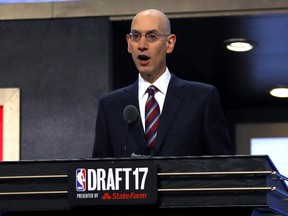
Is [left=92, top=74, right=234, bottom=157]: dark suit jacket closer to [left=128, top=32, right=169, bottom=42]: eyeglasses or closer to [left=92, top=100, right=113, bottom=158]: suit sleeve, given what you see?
[left=92, top=100, right=113, bottom=158]: suit sleeve

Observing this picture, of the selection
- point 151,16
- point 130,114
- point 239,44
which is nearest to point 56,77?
point 239,44

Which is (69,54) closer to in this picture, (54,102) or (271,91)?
(54,102)

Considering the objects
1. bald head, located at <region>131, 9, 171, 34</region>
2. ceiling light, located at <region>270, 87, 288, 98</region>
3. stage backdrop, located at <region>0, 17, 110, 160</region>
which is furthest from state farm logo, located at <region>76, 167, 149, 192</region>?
ceiling light, located at <region>270, 87, 288, 98</region>

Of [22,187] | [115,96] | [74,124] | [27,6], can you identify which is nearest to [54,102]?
[74,124]

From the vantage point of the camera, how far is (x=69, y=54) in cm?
757

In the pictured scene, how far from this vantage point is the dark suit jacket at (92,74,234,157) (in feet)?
12.9

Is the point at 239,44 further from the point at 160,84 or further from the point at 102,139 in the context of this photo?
the point at 102,139

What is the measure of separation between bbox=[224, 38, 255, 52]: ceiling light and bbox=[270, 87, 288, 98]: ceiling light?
1.79 meters

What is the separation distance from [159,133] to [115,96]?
0.33 m

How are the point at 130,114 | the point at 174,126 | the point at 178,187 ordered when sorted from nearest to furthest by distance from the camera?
the point at 178,187, the point at 130,114, the point at 174,126

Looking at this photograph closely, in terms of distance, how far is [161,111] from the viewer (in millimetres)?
4008

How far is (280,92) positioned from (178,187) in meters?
6.90

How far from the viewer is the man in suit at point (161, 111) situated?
13.0 ft

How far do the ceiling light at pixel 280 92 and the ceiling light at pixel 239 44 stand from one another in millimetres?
1788
